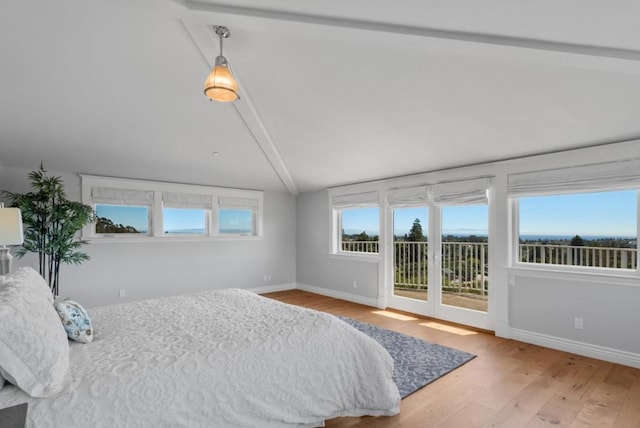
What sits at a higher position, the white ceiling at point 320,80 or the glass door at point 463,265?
the white ceiling at point 320,80

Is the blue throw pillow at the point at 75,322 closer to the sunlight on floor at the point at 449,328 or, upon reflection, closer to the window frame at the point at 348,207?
the sunlight on floor at the point at 449,328

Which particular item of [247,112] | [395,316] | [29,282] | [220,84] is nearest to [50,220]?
[29,282]

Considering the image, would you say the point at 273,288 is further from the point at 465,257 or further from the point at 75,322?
the point at 75,322

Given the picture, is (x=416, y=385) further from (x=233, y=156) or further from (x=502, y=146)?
(x=233, y=156)

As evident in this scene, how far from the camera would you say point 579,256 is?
3541 mm

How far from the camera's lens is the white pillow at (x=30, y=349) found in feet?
4.29

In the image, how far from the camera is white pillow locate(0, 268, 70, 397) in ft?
4.29

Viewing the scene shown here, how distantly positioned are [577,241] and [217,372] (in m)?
3.84

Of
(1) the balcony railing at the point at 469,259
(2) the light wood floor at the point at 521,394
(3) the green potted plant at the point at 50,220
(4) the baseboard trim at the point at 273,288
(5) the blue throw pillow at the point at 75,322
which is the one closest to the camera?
(5) the blue throw pillow at the point at 75,322

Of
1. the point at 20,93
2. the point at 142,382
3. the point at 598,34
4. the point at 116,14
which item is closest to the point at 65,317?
the point at 142,382

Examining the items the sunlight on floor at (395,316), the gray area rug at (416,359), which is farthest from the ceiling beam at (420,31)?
the sunlight on floor at (395,316)

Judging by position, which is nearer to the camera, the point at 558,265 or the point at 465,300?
the point at 558,265

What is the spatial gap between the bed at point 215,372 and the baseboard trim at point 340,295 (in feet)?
10.1

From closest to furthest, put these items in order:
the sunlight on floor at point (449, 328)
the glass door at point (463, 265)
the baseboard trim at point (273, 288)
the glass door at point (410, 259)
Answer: the sunlight on floor at point (449, 328)
the glass door at point (463, 265)
the glass door at point (410, 259)
the baseboard trim at point (273, 288)
